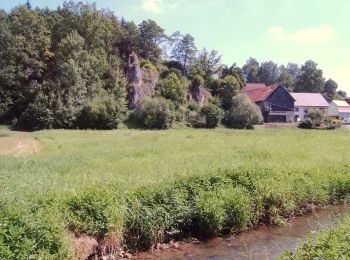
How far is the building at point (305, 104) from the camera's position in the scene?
96188 mm

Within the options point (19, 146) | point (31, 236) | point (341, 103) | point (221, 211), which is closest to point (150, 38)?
point (19, 146)

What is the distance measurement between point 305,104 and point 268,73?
5351 centimetres

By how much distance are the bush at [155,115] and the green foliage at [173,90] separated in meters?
7.54

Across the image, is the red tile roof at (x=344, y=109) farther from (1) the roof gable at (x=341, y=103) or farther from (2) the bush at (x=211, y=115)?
(2) the bush at (x=211, y=115)

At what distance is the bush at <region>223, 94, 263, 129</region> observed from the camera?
6719 centimetres

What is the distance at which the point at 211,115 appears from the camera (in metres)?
64.5

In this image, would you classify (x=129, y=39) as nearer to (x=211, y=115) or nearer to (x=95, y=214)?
(x=211, y=115)

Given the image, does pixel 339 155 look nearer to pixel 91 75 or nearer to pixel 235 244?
pixel 235 244

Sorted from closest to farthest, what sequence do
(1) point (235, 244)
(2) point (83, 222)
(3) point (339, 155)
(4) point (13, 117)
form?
1. (2) point (83, 222)
2. (1) point (235, 244)
3. (3) point (339, 155)
4. (4) point (13, 117)

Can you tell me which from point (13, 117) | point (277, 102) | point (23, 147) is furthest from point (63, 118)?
point (277, 102)

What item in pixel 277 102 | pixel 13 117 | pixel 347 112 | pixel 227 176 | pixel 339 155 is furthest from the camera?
pixel 347 112

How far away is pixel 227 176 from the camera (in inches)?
620

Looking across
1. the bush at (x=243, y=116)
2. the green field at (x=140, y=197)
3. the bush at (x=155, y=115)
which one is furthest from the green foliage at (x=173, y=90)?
the green field at (x=140, y=197)

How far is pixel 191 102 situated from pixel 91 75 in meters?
19.4
